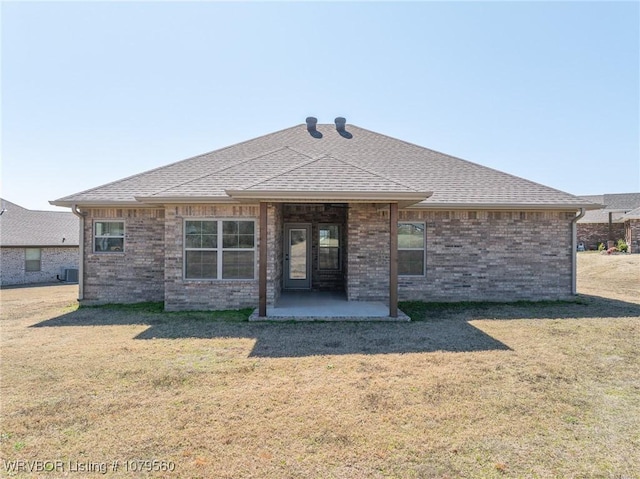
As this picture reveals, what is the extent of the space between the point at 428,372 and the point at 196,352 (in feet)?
12.2

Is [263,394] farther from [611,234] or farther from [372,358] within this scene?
[611,234]

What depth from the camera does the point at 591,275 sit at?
17.3m

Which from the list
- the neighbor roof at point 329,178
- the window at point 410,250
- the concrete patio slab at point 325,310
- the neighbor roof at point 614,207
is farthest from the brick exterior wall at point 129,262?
the neighbor roof at point 614,207

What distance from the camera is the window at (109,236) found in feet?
34.1

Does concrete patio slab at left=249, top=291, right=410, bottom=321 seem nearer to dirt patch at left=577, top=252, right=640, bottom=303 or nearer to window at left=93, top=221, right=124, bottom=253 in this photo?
window at left=93, top=221, right=124, bottom=253

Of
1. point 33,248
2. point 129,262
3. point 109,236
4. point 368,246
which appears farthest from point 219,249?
point 33,248

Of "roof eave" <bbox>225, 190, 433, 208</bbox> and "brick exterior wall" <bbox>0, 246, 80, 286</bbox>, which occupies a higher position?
"roof eave" <bbox>225, 190, 433, 208</bbox>

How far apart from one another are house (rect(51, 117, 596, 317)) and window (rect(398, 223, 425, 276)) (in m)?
0.03

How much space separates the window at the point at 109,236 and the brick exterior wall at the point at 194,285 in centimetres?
238

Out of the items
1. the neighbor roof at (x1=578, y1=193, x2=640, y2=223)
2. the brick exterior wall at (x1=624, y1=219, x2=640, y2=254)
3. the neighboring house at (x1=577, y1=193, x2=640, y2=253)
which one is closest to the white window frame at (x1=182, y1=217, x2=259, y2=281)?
the brick exterior wall at (x1=624, y1=219, x2=640, y2=254)

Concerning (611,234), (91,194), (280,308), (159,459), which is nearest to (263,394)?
(159,459)

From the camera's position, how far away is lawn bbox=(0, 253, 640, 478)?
10.0 ft

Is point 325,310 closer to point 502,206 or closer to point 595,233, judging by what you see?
point 502,206

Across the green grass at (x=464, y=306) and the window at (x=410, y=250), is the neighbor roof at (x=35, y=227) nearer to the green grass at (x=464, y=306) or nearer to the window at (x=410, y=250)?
the window at (x=410, y=250)
